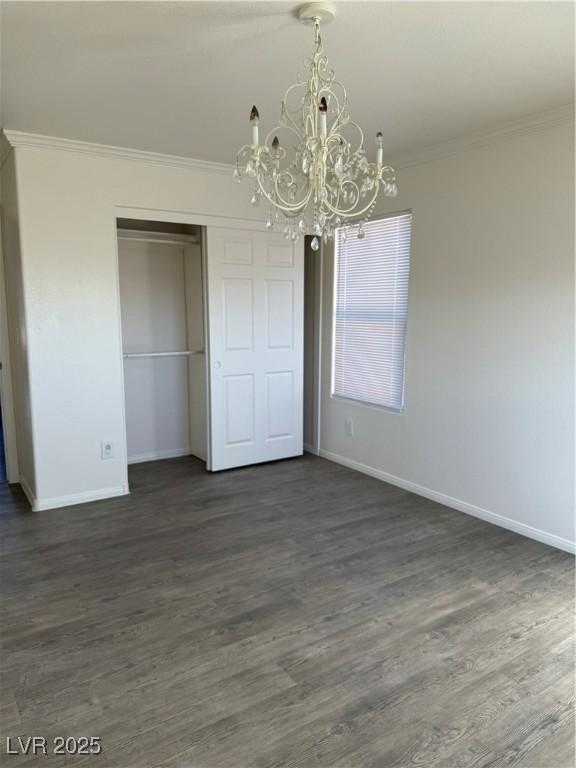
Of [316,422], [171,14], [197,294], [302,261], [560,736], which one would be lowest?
[560,736]

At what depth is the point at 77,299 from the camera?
12.1ft

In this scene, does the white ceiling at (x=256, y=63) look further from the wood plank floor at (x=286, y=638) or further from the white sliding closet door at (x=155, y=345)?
the wood plank floor at (x=286, y=638)

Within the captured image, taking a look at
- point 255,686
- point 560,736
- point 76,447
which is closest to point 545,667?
point 560,736

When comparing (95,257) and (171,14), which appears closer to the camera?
(171,14)

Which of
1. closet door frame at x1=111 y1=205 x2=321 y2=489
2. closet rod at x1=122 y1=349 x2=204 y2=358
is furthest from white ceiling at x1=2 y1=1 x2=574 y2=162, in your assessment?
closet rod at x1=122 y1=349 x2=204 y2=358

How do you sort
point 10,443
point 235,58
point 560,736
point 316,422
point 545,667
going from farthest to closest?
point 316,422
point 10,443
point 235,58
point 545,667
point 560,736

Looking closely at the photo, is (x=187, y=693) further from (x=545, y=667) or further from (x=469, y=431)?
(x=469, y=431)

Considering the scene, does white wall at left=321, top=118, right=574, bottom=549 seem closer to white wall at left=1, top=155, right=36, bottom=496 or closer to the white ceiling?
the white ceiling

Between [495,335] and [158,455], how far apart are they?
10.8 ft

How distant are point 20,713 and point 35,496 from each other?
209 cm

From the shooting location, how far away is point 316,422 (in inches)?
204

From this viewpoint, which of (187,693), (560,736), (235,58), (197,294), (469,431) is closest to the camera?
(560,736)

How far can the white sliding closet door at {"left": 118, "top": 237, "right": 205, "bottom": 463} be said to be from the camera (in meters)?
4.77

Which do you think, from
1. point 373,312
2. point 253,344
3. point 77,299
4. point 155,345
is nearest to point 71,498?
point 77,299
